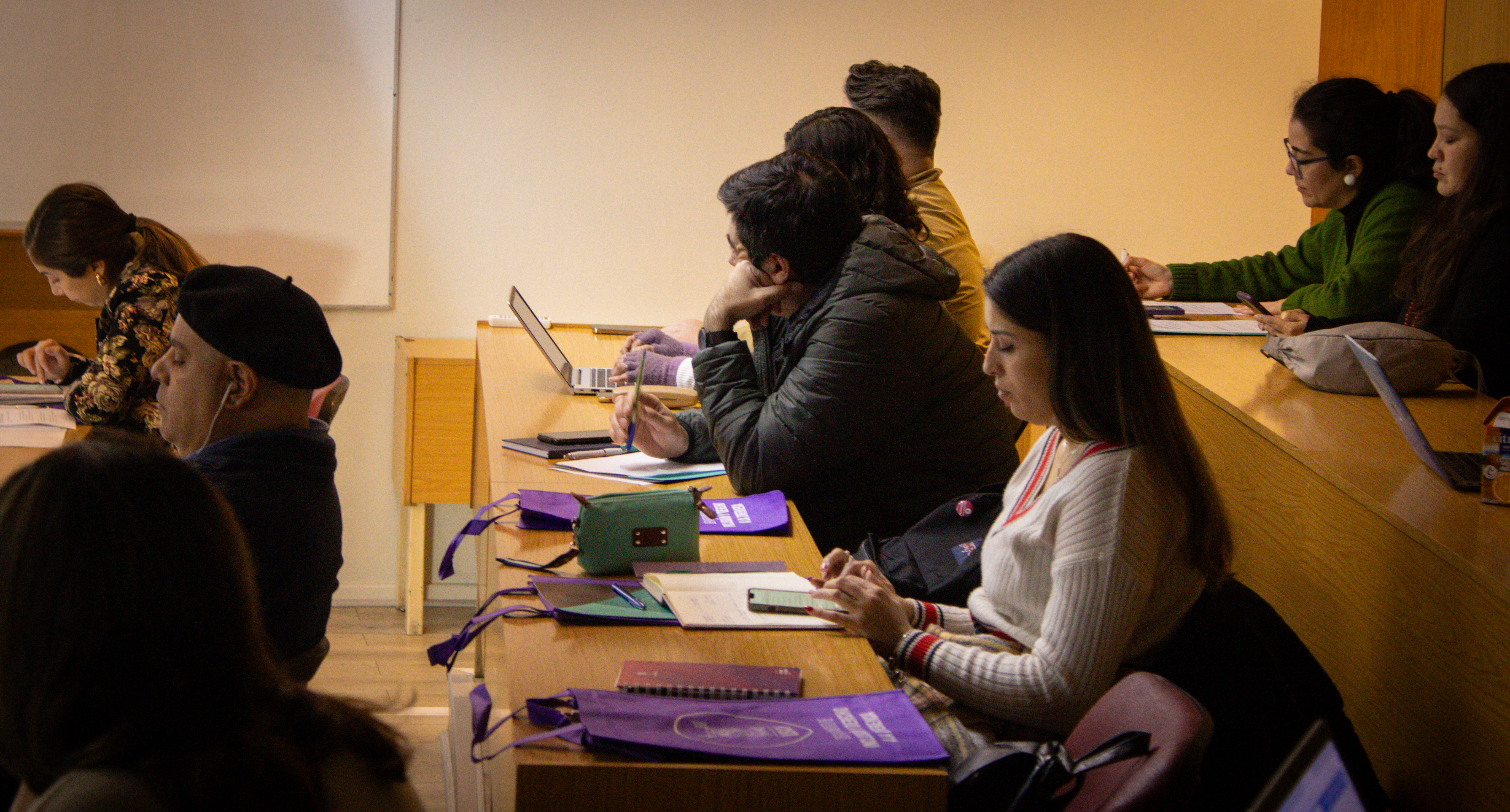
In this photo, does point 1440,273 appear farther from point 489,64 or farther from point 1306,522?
point 489,64

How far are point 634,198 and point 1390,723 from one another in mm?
3150

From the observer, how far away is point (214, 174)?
157 inches

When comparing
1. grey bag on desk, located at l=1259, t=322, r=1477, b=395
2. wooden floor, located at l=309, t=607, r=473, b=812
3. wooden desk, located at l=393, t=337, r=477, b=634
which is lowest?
wooden floor, located at l=309, t=607, r=473, b=812

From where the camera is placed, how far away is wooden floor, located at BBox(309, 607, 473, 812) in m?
2.88

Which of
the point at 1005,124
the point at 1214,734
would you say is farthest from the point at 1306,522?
the point at 1005,124

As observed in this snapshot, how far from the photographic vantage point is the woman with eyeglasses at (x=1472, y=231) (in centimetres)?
233

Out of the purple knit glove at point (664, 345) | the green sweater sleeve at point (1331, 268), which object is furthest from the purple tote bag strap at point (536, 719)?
the green sweater sleeve at point (1331, 268)

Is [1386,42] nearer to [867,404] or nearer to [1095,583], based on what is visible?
[867,404]

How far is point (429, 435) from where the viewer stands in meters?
3.93

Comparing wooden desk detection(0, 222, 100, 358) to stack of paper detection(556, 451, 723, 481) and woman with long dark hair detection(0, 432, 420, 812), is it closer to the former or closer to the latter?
stack of paper detection(556, 451, 723, 481)

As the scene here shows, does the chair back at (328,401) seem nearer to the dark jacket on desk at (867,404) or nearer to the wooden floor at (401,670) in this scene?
the wooden floor at (401,670)

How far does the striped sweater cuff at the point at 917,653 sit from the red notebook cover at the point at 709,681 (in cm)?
21

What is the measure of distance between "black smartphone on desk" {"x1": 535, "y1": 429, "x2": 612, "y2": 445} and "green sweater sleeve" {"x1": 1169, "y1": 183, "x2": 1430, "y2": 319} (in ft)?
5.86

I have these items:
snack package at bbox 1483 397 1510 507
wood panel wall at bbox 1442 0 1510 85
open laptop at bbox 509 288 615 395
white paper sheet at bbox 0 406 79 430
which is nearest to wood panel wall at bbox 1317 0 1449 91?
wood panel wall at bbox 1442 0 1510 85
